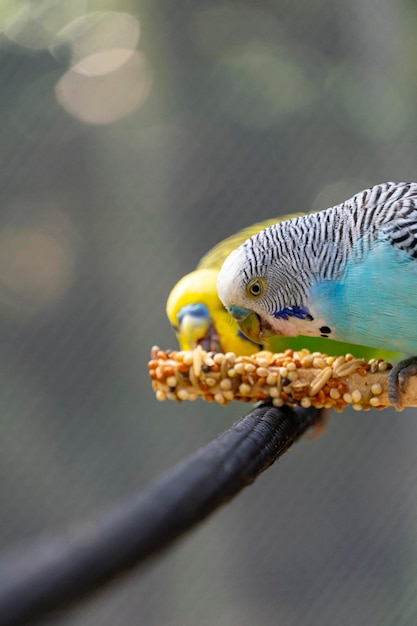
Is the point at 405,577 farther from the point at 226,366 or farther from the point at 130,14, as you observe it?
the point at 130,14

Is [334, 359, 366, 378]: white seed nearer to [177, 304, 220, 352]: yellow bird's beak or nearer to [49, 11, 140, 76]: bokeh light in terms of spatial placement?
[177, 304, 220, 352]: yellow bird's beak

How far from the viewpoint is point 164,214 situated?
5.09ft

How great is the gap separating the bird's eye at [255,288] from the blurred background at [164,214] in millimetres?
804

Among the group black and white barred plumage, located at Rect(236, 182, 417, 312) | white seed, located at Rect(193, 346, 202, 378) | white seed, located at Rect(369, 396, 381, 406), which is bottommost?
white seed, located at Rect(369, 396, 381, 406)

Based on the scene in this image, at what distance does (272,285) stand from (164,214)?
881mm

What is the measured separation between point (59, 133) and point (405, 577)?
122 centimetres

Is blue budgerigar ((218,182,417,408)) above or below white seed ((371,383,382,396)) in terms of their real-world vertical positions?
above

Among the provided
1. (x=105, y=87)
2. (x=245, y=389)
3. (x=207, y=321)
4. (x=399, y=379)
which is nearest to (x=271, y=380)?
(x=245, y=389)

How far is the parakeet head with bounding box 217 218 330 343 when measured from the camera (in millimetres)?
706

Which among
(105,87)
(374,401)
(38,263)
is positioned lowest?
(374,401)

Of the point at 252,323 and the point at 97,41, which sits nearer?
the point at 252,323

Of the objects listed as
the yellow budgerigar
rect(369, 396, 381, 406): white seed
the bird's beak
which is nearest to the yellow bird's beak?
the yellow budgerigar

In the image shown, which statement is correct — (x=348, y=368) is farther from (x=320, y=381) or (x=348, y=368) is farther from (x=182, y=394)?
(x=182, y=394)

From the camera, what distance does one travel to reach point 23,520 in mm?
1515
